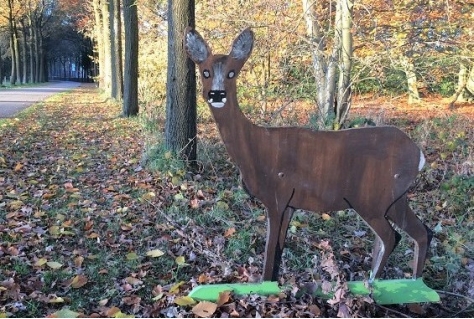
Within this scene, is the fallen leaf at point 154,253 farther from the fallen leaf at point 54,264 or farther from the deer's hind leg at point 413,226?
the deer's hind leg at point 413,226

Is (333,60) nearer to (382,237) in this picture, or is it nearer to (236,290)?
(382,237)

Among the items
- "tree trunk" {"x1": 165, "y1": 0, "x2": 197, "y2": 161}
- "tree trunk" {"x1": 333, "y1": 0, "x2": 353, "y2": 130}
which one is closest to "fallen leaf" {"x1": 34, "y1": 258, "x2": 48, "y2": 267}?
"tree trunk" {"x1": 165, "y1": 0, "x2": 197, "y2": 161}

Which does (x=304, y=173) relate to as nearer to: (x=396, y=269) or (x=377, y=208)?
(x=377, y=208)

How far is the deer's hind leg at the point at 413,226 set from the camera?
11.2 ft

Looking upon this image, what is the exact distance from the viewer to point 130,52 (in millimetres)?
13688

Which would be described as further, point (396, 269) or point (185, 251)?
point (185, 251)

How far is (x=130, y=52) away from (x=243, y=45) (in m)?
11.2

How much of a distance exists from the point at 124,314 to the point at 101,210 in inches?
96.5

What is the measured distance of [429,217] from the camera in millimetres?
5410

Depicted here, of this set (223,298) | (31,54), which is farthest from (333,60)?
(31,54)

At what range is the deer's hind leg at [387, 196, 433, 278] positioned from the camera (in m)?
3.41

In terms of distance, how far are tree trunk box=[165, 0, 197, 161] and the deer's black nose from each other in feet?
12.2

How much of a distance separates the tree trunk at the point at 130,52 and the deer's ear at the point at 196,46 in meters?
10.7

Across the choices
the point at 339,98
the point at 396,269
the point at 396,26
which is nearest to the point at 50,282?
the point at 396,269
